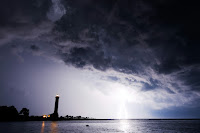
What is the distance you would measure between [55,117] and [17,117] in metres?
35.5

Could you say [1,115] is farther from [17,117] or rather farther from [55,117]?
[55,117]

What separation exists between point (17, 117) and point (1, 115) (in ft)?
51.6

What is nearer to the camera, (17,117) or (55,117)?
(17,117)

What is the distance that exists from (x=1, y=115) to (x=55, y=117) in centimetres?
4925

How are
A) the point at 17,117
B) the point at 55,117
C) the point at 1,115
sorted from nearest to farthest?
the point at 1,115, the point at 17,117, the point at 55,117

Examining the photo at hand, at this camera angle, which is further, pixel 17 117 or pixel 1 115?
pixel 17 117

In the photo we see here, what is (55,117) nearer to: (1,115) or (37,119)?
(37,119)

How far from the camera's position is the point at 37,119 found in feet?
541

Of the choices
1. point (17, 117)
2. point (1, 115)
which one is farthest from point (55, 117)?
point (1, 115)

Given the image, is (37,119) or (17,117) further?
(37,119)

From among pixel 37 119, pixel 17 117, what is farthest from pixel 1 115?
pixel 37 119

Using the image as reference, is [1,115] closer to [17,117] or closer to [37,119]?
[17,117]

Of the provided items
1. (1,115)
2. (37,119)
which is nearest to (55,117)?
(37,119)

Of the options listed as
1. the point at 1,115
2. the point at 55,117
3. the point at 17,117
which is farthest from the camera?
the point at 55,117
